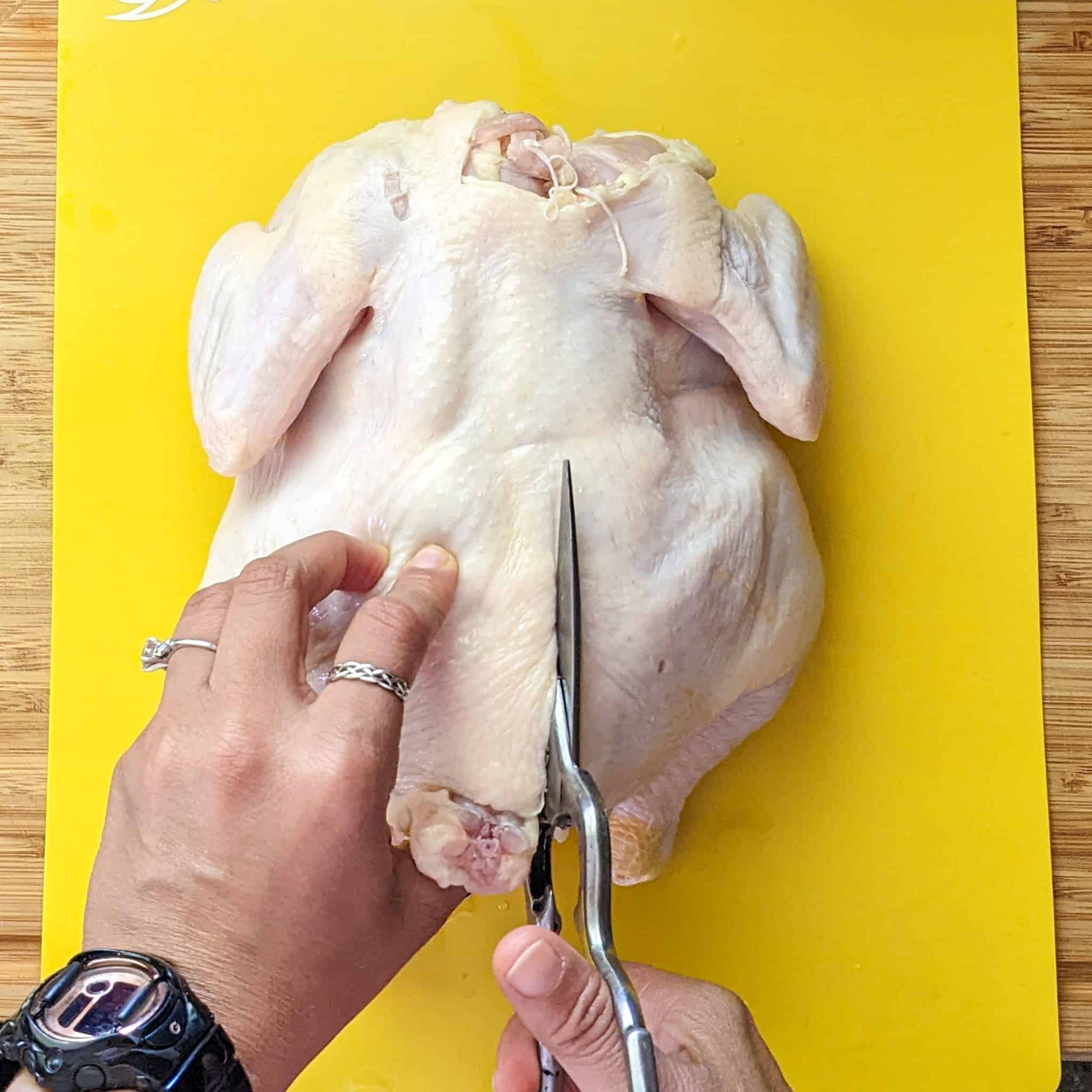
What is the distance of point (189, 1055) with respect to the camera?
1.02 m

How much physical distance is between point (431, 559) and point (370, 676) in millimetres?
209

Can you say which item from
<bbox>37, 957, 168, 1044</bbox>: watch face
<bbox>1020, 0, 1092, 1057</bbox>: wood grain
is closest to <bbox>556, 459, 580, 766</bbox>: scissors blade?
<bbox>37, 957, 168, 1044</bbox>: watch face

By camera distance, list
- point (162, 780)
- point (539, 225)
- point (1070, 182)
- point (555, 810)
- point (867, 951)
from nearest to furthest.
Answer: point (162, 780)
point (555, 810)
point (539, 225)
point (867, 951)
point (1070, 182)

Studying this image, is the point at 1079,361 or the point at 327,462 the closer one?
the point at 327,462

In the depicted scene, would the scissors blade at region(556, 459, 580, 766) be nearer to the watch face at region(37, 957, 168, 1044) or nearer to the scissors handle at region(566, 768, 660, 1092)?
the scissors handle at region(566, 768, 660, 1092)

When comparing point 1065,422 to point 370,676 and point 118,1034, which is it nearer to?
point 370,676

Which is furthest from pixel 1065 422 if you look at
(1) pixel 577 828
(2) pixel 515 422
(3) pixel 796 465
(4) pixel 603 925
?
(4) pixel 603 925

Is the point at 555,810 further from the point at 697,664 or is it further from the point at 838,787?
the point at 838,787

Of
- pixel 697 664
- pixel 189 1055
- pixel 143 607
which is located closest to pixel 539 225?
pixel 697 664

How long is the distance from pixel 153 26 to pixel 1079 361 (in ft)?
5.19

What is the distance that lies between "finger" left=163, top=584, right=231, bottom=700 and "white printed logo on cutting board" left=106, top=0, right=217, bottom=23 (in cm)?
110

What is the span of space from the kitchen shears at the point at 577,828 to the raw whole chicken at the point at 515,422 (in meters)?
0.02

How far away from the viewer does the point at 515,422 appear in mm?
1407

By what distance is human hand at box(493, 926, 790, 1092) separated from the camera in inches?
41.9
